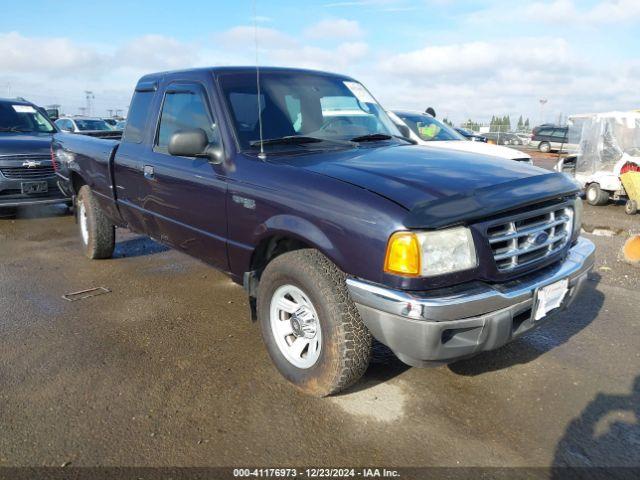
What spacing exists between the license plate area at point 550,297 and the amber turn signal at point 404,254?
0.78 metres

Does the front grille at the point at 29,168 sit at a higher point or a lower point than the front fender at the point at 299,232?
lower

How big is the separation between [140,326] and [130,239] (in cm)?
321

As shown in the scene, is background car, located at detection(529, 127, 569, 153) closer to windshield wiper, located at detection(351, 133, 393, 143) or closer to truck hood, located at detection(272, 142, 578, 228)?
windshield wiper, located at detection(351, 133, 393, 143)

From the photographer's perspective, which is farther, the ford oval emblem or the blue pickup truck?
the ford oval emblem

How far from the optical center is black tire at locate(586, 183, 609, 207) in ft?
32.5

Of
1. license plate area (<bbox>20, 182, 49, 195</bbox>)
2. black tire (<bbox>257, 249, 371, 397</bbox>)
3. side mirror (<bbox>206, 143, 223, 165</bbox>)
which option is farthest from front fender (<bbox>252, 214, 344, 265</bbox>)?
license plate area (<bbox>20, 182, 49, 195</bbox>)

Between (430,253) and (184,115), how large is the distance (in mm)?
2362

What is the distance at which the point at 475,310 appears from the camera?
2.36m

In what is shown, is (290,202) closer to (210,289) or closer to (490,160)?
(490,160)

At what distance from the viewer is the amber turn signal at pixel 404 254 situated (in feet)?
7.61

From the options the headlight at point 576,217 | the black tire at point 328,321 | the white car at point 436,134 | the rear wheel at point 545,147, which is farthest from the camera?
the rear wheel at point 545,147

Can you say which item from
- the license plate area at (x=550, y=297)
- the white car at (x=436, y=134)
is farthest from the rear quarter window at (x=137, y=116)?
the white car at (x=436, y=134)

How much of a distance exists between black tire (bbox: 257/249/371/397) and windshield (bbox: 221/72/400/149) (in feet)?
3.08

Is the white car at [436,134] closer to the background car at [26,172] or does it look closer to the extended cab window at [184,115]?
the extended cab window at [184,115]
